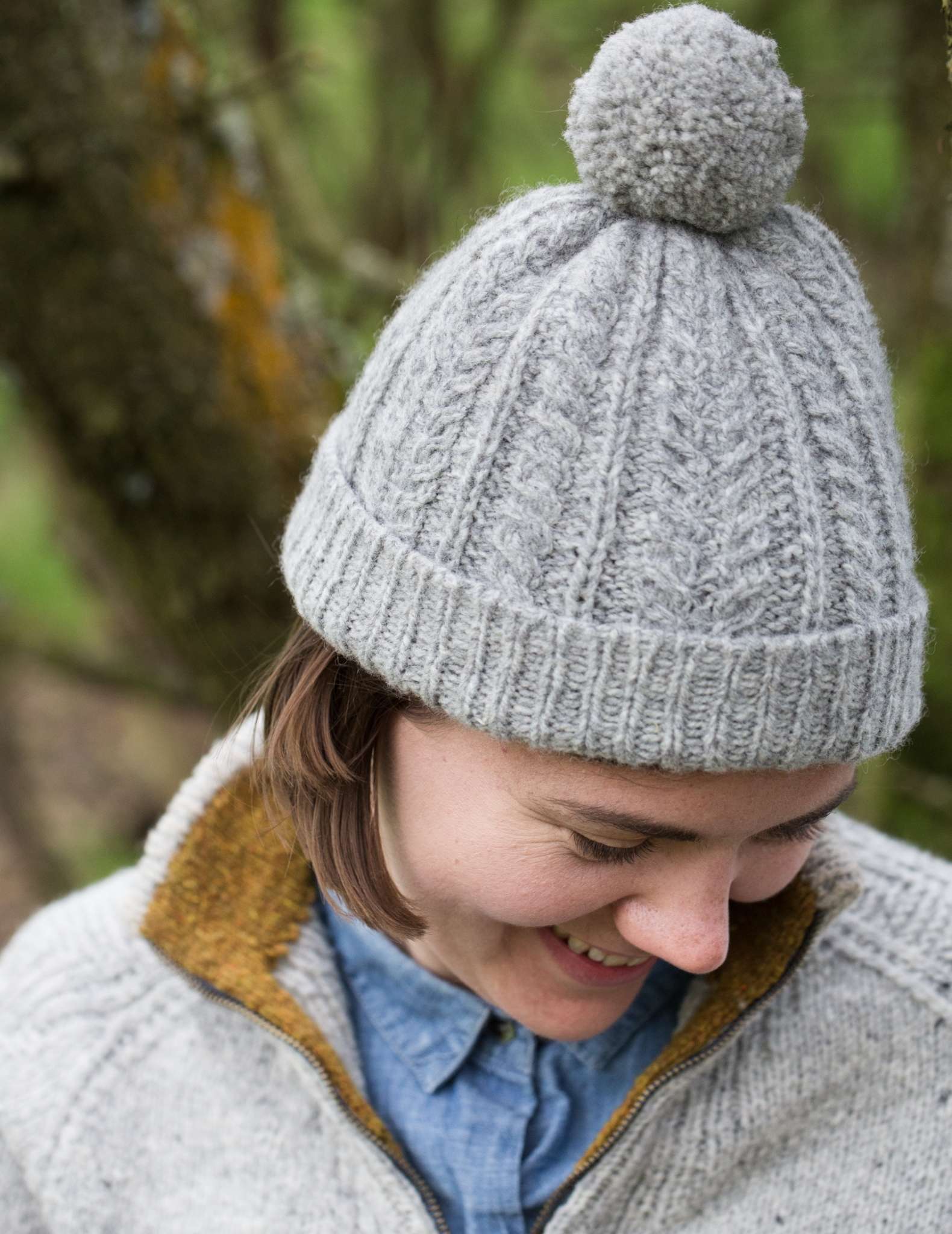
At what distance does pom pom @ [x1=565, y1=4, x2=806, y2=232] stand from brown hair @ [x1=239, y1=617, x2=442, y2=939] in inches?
23.5

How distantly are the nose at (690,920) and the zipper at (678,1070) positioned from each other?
240 mm

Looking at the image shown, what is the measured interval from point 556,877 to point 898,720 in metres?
0.38

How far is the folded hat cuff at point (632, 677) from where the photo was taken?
3.57ft

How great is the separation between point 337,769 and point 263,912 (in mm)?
384

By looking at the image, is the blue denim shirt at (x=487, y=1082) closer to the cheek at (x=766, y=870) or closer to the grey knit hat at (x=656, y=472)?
the cheek at (x=766, y=870)

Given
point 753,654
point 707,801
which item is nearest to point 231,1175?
point 707,801

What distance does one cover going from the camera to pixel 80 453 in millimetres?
2254

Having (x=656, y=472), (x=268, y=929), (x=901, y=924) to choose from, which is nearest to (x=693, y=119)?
(x=656, y=472)

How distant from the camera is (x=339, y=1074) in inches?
58.4

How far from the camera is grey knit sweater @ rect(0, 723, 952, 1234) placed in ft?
4.79

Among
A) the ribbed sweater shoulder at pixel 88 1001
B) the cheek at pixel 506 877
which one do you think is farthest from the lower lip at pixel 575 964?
the ribbed sweater shoulder at pixel 88 1001

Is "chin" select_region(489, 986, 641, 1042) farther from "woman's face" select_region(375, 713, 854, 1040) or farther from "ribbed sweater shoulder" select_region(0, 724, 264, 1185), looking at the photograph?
"ribbed sweater shoulder" select_region(0, 724, 264, 1185)

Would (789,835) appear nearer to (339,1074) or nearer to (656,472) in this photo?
(656,472)

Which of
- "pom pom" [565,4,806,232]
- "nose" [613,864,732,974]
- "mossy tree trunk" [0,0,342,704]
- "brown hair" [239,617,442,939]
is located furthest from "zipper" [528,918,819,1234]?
"mossy tree trunk" [0,0,342,704]
